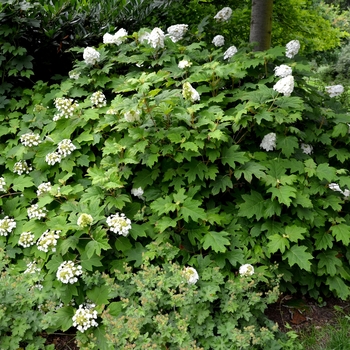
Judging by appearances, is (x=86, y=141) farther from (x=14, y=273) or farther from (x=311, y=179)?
(x=311, y=179)

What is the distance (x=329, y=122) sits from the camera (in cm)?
322

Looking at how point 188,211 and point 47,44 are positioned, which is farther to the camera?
point 47,44

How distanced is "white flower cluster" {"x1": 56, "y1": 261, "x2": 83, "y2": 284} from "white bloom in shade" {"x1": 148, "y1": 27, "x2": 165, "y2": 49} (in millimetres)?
1952

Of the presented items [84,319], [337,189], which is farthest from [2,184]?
[337,189]

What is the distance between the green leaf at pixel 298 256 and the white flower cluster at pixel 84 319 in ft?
4.47

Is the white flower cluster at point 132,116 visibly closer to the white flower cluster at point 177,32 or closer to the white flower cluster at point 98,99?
the white flower cluster at point 98,99

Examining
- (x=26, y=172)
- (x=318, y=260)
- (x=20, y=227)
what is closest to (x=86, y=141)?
(x=26, y=172)

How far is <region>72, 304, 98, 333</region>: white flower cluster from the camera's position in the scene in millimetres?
2293

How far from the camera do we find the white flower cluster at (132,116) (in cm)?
269

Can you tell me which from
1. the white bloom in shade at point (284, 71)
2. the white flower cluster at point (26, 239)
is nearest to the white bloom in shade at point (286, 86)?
the white bloom in shade at point (284, 71)

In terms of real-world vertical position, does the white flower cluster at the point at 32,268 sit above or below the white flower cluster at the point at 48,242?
below

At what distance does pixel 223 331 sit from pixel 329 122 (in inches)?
79.7

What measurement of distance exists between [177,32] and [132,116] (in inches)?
55.6

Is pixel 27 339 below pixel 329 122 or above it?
below
